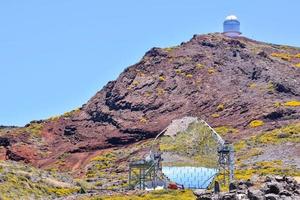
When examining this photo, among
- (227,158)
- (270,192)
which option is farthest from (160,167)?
(270,192)

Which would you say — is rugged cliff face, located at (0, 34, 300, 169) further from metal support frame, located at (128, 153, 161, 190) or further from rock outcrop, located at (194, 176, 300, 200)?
rock outcrop, located at (194, 176, 300, 200)

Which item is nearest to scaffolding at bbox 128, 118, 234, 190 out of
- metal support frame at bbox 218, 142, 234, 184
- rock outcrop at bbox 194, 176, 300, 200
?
metal support frame at bbox 218, 142, 234, 184

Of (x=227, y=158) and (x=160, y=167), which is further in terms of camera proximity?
(x=160, y=167)

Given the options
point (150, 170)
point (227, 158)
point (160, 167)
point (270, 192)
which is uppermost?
point (227, 158)

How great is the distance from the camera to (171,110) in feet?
604

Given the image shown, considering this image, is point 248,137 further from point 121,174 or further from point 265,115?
point 121,174

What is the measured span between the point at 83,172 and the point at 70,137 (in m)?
26.5

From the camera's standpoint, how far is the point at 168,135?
4555 inches

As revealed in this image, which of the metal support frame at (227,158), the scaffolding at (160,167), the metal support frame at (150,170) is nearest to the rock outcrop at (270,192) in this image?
the scaffolding at (160,167)

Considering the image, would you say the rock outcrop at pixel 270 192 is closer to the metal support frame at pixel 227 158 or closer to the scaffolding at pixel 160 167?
the scaffolding at pixel 160 167

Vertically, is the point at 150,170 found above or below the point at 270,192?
above

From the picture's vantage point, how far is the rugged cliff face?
173 m

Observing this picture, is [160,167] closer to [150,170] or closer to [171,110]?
[150,170]

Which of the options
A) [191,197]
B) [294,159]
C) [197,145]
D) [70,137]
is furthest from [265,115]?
[191,197]
